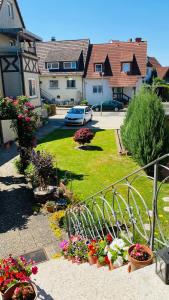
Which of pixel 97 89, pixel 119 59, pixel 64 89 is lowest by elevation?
pixel 97 89

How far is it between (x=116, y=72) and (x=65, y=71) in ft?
24.7

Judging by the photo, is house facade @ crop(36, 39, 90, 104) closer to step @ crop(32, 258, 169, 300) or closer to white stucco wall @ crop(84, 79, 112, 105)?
white stucco wall @ crop(84, 79, 112, 105)

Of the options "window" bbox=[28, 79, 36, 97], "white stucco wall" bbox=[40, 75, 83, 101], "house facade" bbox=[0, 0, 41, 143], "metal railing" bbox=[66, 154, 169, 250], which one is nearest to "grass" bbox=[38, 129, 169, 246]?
"metal railing" bbox=[66, 154, 169, 250]

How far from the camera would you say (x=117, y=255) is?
13.4 feet

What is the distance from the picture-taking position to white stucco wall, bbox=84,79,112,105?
123 ft

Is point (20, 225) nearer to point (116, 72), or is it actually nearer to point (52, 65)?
point (116, 72)

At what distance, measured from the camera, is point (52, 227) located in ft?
27.2

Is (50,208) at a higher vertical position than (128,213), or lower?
lower

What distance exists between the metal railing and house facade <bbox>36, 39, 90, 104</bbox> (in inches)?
1108

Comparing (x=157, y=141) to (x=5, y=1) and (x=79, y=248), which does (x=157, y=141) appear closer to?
(x=79, y=248)

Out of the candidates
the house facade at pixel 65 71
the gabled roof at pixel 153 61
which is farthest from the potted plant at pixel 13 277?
the gabled roof at pixel 153 61

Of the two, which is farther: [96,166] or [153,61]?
[153,61]

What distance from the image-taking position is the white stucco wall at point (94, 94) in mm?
37625

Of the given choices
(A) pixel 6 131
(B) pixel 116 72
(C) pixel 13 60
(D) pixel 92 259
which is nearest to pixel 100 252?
(D) pixel 92 259
